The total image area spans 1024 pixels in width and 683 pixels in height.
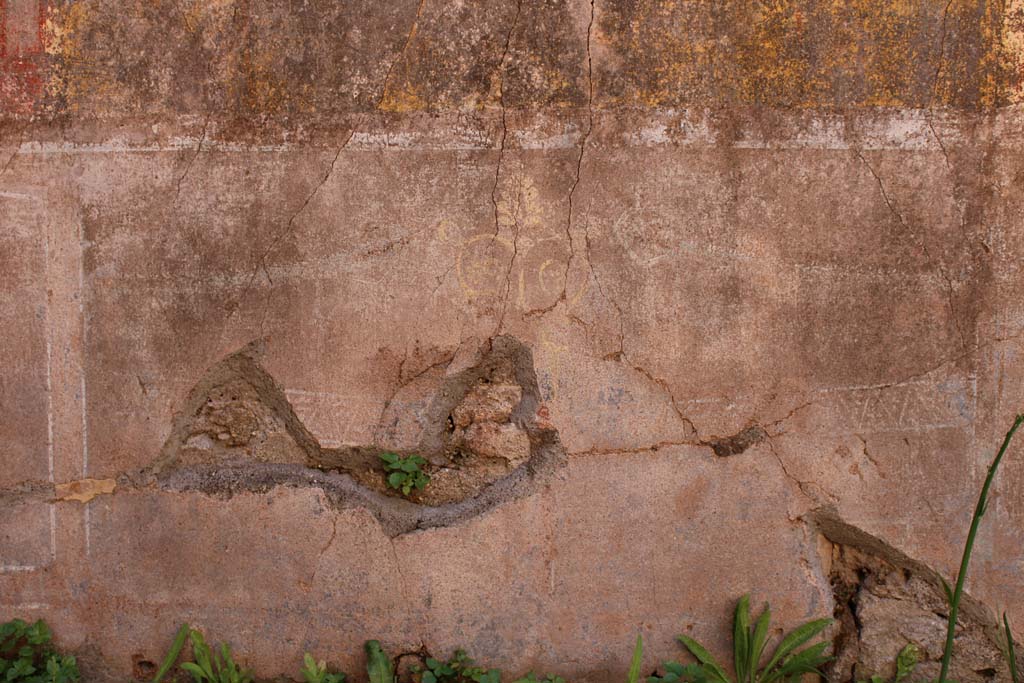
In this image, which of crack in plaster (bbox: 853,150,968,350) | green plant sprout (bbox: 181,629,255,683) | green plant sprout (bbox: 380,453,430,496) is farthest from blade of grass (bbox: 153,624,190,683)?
crack in plaster (bbox: 853,150,968,350)

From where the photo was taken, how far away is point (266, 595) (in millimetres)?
2832

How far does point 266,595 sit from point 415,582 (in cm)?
55

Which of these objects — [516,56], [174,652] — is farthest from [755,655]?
[516,56]

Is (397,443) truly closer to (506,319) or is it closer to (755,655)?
(506,319)

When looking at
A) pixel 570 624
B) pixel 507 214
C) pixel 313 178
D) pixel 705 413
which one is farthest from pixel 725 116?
pixel 570 624

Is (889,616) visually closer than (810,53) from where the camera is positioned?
No

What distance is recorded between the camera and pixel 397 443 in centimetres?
283

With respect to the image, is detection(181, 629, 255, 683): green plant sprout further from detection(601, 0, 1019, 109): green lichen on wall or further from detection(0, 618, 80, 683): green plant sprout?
detection(601, 0, 1019, 109): green lichen on wall

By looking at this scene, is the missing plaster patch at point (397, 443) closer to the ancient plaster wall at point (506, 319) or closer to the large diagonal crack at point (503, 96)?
the ancient plaster wall at point (506, 319)

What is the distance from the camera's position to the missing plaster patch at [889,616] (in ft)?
9.23

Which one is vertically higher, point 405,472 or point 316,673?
point 405,472

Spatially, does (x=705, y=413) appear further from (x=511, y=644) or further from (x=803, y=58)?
(x=803, y=58)

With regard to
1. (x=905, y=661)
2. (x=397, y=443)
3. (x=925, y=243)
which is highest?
(x=925, y=243)

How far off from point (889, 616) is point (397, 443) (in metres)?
1.91
